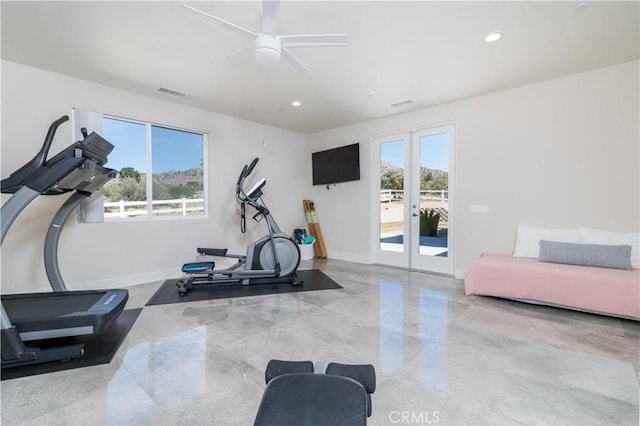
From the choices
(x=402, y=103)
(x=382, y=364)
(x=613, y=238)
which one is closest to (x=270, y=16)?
(x=382, y=364)

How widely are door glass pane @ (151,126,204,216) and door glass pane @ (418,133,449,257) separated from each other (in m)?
3.75

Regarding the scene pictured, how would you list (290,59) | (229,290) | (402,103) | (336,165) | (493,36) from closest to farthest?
(290,59), (493,36), (229,290), (402,103), (336,165)

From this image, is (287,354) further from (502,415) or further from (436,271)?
(436,271)

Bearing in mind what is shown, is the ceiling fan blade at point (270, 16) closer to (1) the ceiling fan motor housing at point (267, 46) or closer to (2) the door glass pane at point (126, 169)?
(1) the ceiling fan motor housing at point (267, 46)

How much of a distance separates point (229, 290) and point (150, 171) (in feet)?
7.15

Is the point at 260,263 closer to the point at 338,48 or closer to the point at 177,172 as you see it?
the point at 177,172

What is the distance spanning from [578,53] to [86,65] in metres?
5.33

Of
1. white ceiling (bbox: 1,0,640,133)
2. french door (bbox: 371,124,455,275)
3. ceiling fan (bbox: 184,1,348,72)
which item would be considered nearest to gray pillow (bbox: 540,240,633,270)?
french door (bbox: 371,124,455,275)

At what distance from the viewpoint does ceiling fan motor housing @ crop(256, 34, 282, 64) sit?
87.8 inches

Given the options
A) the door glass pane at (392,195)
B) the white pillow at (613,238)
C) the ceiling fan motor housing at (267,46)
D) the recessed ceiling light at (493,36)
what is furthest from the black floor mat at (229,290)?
the recessed ceiling light at (493,36)

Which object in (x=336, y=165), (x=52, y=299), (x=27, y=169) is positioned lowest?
(x=52, y=299)

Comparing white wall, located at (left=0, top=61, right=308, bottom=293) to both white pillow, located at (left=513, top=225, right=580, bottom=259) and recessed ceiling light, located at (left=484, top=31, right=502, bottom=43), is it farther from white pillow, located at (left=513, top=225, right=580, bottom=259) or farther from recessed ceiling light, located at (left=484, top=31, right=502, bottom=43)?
white pillow, located at (left=513, top=225, right=580, bottom=259)

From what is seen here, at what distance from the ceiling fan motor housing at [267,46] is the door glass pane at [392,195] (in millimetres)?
3268

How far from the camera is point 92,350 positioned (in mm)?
2250
